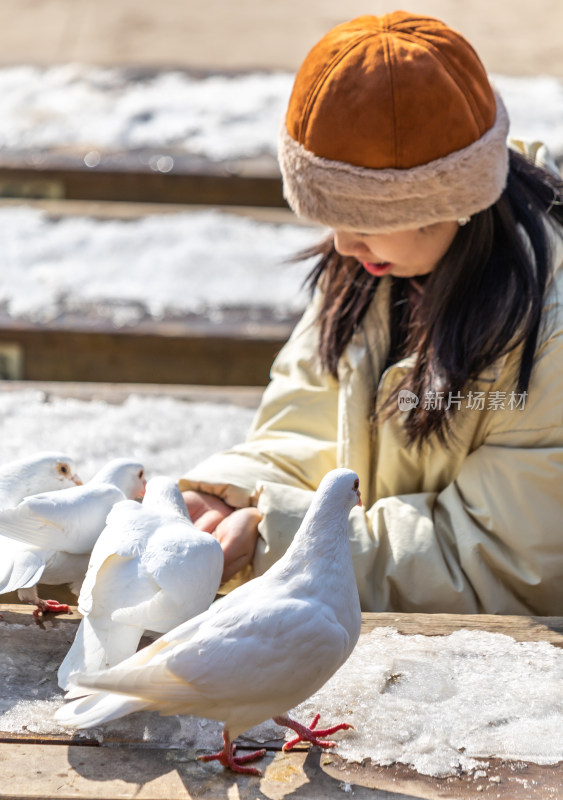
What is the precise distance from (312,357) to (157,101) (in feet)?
9.62

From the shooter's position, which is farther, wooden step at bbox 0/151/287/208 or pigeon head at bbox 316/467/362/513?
wooden step at bbox 0/151/287/208

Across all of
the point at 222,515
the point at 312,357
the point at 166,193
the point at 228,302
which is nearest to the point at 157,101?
the point at 166,193

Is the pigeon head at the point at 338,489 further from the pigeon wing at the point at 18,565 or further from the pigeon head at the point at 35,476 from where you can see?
the pigeon head at the point at 35,476

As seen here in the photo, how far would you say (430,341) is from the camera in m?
1.70

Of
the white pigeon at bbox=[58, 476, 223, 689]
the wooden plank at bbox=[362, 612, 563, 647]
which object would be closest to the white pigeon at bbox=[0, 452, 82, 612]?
the white pigeon at bbox=[58, 476, 223, 689]

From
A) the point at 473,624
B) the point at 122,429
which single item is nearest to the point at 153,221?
the point at 122,429

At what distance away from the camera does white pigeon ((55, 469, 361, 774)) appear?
110cm

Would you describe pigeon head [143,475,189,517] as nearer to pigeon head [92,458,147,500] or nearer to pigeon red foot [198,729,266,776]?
pigeon head [92,458,147,500]

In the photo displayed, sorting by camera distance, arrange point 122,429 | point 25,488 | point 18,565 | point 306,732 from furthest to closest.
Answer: point 122,429, point 25,488, point 18,565, point 306,732

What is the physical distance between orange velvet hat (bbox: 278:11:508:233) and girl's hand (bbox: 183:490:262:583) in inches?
21.4

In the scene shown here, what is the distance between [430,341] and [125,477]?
1.89 feet

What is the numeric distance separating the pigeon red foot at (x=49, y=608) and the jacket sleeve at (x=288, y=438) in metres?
0.41

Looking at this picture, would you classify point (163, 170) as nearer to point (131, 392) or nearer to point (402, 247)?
point (131, 392)

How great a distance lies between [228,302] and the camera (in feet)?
10.4
